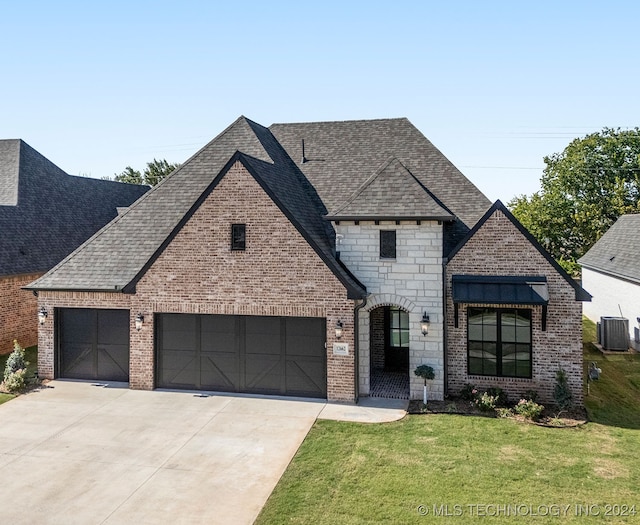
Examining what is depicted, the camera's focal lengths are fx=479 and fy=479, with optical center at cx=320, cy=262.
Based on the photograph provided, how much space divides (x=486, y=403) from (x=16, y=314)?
1937 cm

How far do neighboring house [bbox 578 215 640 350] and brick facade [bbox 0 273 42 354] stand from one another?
2684 centimetres

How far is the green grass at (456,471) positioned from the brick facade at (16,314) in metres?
15.5

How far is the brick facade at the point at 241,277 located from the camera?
13602mm

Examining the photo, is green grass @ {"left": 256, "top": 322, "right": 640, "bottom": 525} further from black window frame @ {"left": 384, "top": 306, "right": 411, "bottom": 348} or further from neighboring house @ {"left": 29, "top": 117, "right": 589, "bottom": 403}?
black window frame @ {"left": 384, "top": 306, "right": 411, "bottom": 348}

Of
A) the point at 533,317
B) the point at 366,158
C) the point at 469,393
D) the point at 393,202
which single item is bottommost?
the point at 469,393

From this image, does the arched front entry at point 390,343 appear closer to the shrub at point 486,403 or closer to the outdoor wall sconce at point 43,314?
the shrub at point 486,403

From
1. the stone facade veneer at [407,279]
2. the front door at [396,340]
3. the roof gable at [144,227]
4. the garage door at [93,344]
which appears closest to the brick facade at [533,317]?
the stone facade veneer at [407,279]

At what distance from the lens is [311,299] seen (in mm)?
13703

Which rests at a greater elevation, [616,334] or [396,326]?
[396,326]

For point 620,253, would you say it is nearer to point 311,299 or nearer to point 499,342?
point 499,342

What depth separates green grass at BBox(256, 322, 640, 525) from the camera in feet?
26.5

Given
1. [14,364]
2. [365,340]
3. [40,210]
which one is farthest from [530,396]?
[40,210]

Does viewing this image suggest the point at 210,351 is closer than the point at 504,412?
No

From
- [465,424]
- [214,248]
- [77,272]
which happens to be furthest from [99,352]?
[465,424]
